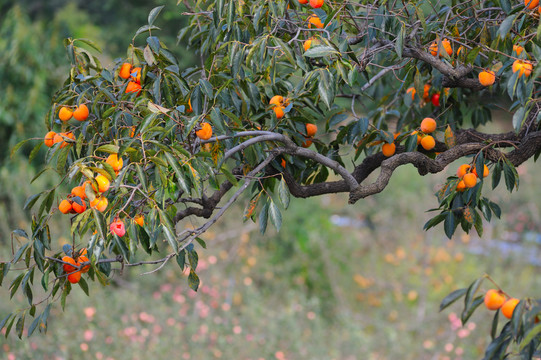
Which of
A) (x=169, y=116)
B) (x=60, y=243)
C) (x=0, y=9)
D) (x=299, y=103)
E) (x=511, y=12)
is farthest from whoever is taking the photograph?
(x=0, y=9)

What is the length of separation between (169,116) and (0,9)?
36.7ft

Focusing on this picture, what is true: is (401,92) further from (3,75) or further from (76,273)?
(3,75)

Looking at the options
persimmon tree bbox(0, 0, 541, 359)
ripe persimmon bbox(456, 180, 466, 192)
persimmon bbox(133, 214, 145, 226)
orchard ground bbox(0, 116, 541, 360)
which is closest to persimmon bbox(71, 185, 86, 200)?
persimmon tree bbox(0, 0, 541, 359)

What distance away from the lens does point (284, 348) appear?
353 cm

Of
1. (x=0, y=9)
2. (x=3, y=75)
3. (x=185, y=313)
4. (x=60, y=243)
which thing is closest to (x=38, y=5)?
(x=0, y=9)

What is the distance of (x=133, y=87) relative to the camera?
1.47 metres

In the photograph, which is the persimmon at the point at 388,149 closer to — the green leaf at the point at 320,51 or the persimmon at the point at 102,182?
the green leaf at the point at 320,51

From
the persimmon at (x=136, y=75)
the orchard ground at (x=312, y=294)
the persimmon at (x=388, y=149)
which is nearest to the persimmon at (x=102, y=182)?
the persimmon at (x=136, y=75)

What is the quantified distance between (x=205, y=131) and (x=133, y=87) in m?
0.29

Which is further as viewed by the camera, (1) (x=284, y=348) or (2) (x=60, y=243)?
(2) (x=60, y=243)

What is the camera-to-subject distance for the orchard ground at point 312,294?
347cm

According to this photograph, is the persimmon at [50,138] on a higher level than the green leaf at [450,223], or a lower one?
higher

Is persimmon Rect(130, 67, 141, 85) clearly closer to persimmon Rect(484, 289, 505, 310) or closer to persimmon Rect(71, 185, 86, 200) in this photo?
persimmon Rect(71, 185, 86, 200)

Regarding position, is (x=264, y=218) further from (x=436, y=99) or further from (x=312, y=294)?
(x=312, y=294)
